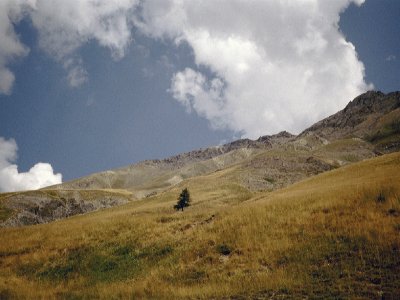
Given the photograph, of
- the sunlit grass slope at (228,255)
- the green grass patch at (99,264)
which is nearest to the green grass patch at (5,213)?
the sunlit grass slope at (228,255)

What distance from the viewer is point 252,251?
51.5ft

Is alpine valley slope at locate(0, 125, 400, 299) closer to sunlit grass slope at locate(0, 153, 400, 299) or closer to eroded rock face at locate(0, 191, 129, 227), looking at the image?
sunlit grass slope at locate(0, 153, 400, 299)

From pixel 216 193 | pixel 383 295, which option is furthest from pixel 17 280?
pixel 216 193

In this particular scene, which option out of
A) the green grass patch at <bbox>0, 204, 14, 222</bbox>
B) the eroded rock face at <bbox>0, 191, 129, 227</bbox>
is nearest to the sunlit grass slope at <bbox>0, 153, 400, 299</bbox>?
the green grass patch at <bbox>0, 204, 14, 222</bbox>

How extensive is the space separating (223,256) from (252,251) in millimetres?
1301

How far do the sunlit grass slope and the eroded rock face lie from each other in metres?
99.8

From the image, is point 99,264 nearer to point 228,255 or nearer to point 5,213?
point 228,255

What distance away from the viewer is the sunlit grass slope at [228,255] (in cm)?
1230

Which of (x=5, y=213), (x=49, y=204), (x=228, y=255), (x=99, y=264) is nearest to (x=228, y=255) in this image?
(x=228, y=255)

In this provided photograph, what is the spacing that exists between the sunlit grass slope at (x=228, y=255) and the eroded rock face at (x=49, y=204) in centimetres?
9979

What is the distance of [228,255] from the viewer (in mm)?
16141

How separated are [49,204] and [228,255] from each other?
132 m

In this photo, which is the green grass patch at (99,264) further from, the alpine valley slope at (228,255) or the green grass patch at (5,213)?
the green grass patch at (5,213)

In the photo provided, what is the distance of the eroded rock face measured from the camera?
388 ft
